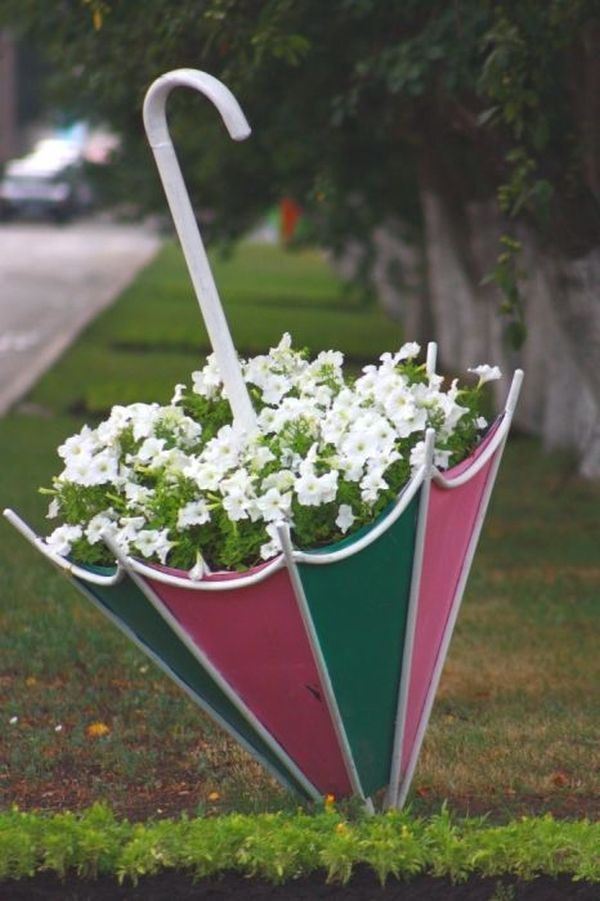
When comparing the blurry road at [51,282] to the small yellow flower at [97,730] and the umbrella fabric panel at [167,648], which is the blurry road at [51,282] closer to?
the small yellow flower at [97,730]

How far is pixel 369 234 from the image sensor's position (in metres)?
22.1

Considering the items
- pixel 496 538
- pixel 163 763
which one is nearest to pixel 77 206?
pixel 496 538

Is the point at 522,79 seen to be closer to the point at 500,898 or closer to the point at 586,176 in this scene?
the point at 586,176

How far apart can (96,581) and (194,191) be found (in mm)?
17084

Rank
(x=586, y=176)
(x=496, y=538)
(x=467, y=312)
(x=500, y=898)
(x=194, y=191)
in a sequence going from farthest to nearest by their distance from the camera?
1. (x=194, y=191)
2. (x=467, y=312)
3. (x=496, y=538)
4. (x=586, y=176)
5. (x=500, y=898)

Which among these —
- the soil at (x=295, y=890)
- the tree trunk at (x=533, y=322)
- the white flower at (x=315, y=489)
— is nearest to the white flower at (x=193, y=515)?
the white flower at (x=315, y=489)

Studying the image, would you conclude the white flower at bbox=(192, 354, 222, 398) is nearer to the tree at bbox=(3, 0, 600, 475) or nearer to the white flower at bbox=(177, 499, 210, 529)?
the white flower at bbox=(177, 499, 210, 529)

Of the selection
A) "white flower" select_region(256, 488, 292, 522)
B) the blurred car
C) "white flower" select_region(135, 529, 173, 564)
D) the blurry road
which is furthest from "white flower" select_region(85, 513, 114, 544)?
→ the blurred car

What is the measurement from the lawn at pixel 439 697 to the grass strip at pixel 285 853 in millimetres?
950

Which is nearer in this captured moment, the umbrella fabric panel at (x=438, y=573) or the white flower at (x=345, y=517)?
the white flower at (x=345, y=517)

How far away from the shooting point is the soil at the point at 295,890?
4.33 meters

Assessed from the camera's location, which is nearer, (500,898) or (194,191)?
(500,898)

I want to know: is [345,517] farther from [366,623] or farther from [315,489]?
[366,623]

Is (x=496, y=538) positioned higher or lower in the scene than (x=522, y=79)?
lower
